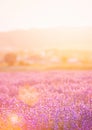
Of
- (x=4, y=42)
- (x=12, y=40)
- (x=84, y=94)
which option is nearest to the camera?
(x=84, y=94)

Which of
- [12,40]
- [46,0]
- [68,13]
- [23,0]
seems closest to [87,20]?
[68,13]

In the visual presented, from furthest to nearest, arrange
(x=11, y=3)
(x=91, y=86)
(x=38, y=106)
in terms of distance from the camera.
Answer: (x=11, y=3) < (x=91, y=86) < (x=38, y=106)

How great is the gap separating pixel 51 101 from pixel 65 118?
63 cm

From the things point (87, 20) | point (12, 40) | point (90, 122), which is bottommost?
point (12, 40)

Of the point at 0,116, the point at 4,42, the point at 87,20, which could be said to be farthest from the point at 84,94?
the point at 4,42

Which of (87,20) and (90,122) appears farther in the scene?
(87,20)

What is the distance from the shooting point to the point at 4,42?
104000 millimetres

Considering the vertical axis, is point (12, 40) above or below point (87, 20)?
below

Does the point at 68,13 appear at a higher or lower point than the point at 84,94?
higher

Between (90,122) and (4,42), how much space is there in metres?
102

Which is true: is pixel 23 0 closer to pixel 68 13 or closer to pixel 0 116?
pixel 68 13

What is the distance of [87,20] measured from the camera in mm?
5699

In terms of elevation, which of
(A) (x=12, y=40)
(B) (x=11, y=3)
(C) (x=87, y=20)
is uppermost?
(B) (x=11, y=3)

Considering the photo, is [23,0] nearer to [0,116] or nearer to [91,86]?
[91,86]
